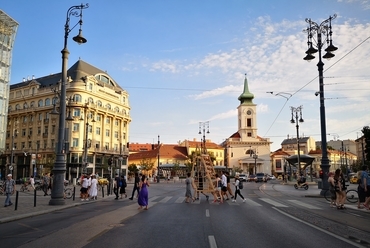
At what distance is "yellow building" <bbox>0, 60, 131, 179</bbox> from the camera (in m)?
68.3

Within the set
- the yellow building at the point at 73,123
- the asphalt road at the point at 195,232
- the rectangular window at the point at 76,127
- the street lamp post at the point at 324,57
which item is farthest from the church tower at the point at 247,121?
the asphalt road at the point at 195,232

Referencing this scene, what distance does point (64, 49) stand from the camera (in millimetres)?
18469

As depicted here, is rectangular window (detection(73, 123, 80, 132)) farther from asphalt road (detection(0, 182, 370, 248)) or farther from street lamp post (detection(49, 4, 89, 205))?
asphalt road (detection(0, 182, 370, 248))

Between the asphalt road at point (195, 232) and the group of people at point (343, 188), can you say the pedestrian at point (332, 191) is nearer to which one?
the group of people at point (343, 188)

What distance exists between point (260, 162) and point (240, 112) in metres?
20.0

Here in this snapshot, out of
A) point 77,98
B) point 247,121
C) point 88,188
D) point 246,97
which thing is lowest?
point 88,188

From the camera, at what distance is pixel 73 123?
68.4m

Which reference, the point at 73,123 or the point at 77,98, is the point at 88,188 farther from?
the point at 77,98

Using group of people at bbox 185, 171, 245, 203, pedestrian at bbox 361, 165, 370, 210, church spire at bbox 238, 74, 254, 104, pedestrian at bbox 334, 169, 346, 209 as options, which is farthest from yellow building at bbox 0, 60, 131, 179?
pedestrian at bbox 361, 165, 370, 210

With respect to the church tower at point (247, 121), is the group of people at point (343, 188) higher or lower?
lower

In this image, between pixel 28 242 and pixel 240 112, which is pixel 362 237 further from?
pixel 240 112

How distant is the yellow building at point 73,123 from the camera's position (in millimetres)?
68312

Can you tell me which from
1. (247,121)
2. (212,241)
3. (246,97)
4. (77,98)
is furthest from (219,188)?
(246,97)

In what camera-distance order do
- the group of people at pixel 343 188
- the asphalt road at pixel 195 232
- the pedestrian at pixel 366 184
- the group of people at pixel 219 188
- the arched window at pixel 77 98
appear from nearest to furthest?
1. the asphalt road at pixel 195 232
2. the pedestrian at pixel 366 184
3. the group of people at pixel 343 188
4. the group of people at pixel 219 188
5. the arched window at pixel 77 98
